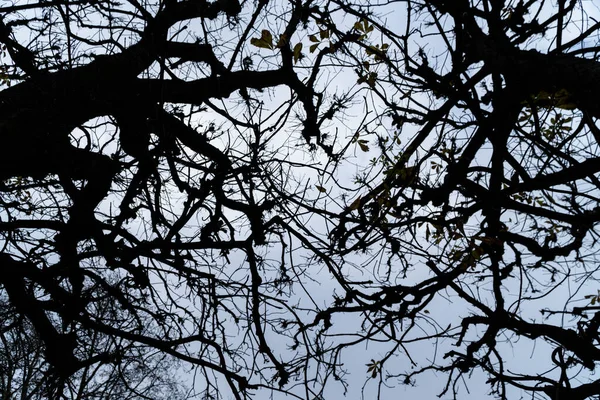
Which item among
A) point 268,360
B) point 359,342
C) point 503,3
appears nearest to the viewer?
point 503,3

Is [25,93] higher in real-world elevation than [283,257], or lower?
higher

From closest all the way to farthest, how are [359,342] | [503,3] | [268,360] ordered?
[503,3], [359,342], [268,360]

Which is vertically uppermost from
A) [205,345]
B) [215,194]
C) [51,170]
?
[51,170]

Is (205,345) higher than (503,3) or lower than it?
lower

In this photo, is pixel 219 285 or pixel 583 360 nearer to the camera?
pixel 583 360

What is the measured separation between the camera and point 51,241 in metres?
3.49

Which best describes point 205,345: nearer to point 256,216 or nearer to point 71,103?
point 256,216

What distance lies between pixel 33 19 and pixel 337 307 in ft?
11.3

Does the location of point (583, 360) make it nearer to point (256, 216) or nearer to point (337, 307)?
point (337, 307)

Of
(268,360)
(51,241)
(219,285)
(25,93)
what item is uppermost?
(25,93)

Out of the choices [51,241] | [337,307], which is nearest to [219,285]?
[337,307]

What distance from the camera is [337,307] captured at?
3.38 m

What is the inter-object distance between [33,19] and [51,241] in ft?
6.03

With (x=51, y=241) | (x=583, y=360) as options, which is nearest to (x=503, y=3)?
(x=583, y=360)
